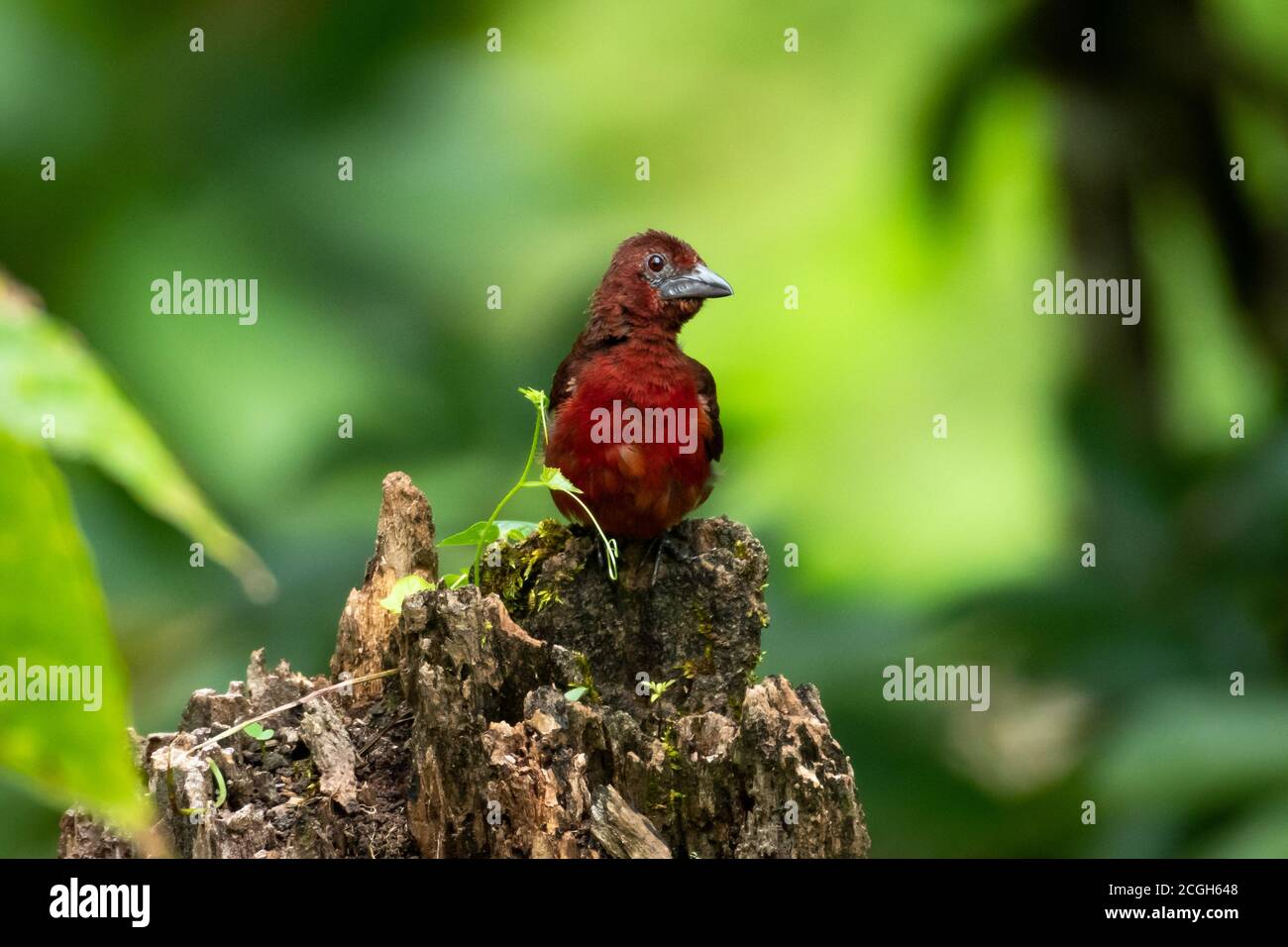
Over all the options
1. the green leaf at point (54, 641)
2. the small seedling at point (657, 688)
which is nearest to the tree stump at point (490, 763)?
the small seedling at point (657, 688)

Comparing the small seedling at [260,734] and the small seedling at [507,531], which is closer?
the small seedling at [260,734]

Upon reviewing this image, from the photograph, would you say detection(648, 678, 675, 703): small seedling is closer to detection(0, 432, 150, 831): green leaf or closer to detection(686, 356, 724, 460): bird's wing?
detection(686, 356, 724, 460): bird's wing

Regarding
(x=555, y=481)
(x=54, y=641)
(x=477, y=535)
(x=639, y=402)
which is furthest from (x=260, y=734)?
(x=54, y=641)

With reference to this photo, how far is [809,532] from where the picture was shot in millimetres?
4328

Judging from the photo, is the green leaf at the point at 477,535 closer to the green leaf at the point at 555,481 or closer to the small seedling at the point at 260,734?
the green leaf at the point at 555,481

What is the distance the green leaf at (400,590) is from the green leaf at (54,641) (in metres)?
2.09

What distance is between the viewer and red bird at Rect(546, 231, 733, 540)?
2826mm

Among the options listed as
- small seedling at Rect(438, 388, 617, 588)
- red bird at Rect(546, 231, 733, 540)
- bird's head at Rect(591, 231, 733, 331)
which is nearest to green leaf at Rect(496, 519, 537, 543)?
small seedling at Rect(438, 388, 617, 588)

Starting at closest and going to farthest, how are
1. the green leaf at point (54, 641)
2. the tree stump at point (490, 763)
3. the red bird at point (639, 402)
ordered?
the green leaf at point (54, 641)
the tree stump at point (490, 763)
the red bird at point (639, 402)

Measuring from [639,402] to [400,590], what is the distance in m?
0.76

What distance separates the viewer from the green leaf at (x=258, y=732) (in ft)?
7.25

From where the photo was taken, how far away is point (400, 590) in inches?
98.3

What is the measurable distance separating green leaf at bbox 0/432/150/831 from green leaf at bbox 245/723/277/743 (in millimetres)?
1945
